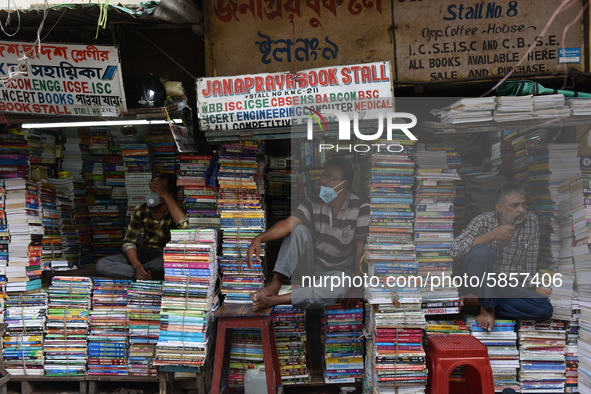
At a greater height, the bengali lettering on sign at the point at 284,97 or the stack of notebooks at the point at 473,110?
the bengali lettering on sign at the point at 284,97

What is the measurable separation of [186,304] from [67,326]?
1281mm

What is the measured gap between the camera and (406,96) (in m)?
4.93

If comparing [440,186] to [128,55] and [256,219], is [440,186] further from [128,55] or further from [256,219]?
[128,55]

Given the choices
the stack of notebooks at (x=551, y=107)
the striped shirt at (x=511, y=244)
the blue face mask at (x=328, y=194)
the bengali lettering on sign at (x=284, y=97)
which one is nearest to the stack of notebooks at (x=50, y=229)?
the bengali lettering on sign at (x=284, y=97)

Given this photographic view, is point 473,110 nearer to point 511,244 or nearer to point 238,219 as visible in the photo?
point 511,244

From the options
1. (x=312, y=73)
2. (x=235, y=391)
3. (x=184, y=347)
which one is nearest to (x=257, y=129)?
(x=312, y=73)

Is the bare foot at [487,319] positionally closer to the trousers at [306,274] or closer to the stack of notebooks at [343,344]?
the stack of notebooks at [343,344]

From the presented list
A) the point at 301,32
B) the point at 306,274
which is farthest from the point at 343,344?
the point at 301,32

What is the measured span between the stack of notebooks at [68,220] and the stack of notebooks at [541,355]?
4584mm

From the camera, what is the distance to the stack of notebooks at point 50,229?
493 cm

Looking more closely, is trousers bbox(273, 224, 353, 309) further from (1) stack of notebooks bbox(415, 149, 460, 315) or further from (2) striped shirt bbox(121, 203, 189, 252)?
(2) striped shirt bbox(121, 203, 189, 252)

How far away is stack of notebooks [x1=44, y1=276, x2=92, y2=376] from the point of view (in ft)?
15.0

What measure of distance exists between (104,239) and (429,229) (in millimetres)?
3986

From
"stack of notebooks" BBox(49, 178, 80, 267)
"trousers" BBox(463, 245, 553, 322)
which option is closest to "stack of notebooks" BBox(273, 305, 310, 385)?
"trousers" BBox(463, 245, 553, 322)
